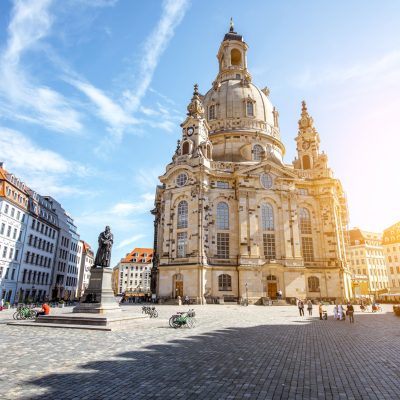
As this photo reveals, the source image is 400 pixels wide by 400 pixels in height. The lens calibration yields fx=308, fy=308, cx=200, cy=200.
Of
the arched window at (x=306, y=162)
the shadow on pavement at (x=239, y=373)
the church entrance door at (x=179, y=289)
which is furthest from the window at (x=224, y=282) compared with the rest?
the shadow on pavement at (x=239, y=373)

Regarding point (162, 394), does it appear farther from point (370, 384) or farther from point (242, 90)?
point (242, 90)

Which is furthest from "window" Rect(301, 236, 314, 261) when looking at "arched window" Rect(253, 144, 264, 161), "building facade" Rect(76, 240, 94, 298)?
"building facade" Rect(76, 240, 94, 298)

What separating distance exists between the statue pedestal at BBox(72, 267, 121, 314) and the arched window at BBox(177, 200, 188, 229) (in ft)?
89.2

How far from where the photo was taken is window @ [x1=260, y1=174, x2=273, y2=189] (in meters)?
51.9

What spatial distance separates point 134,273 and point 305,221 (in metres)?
75.8

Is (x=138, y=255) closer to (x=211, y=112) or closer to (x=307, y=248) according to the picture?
(x=211, y=112)

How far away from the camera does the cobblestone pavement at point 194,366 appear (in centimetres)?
731

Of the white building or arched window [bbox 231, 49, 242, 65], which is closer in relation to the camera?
the white building

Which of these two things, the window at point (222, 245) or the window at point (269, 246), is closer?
the window at point (222, 245)

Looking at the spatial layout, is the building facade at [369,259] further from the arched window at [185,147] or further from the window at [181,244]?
the arched window at [185,147]

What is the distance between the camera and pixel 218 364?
9867mm

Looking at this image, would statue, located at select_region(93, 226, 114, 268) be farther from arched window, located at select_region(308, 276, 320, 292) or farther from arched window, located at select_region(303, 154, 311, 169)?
arched window, located at select_region(303, 154, 311, 169)

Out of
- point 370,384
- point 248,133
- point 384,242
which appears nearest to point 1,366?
point 370,384

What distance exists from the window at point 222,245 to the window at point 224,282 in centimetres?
322
